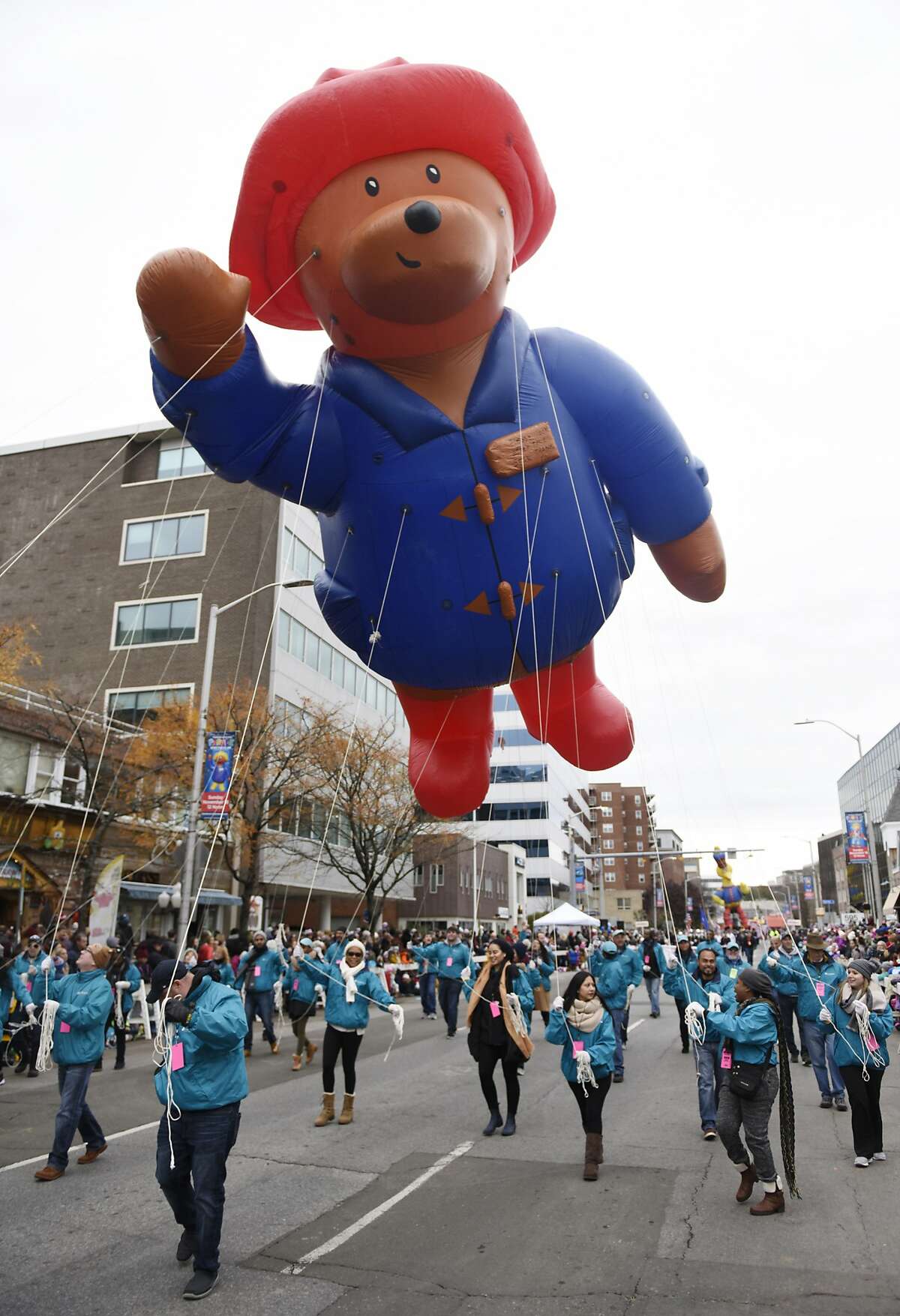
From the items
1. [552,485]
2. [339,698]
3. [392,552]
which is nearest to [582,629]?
[552,485]

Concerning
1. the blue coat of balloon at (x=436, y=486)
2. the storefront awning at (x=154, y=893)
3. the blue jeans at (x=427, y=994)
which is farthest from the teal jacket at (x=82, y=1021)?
the storefront awning at (x=154, y=893)

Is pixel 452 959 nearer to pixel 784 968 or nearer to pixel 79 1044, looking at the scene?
pixel 784 968

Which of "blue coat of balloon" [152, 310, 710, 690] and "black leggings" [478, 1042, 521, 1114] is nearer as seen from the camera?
"blue coat of balloon" [152, 310, 710, 690]

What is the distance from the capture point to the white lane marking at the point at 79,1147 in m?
6.91

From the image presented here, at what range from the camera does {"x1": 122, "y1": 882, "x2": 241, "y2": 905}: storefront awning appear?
23.3 m

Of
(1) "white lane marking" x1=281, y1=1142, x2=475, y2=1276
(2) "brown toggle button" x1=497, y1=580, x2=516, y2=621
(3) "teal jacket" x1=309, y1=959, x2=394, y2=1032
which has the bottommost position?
(1) "white lane marking" x1=281, y1=1142, x2=475, y2=1276

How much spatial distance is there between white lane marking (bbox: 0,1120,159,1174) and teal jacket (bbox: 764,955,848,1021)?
6.08 metres

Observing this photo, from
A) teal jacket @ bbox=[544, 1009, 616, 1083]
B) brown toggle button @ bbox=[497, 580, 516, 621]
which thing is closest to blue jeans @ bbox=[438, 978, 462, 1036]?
teal jacket @ bbox=[544, 1009, 616, 1083]

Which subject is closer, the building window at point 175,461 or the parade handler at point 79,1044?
the parade handler at point 79,1044

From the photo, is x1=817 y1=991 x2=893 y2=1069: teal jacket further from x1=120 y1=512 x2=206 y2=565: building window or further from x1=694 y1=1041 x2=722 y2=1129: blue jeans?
x1=120 y1=512 x2=206 y2=565: building window

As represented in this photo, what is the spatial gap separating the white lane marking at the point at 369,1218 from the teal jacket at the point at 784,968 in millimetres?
3510

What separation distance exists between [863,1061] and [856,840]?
32.8 metres

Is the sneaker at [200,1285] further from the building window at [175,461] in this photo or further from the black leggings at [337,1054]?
the building window at [175,461]

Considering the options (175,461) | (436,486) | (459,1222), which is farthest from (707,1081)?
(175,461)
